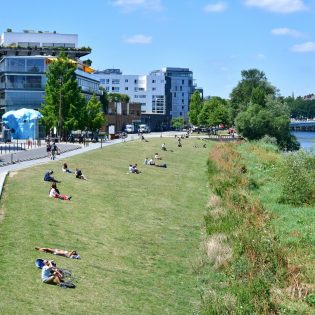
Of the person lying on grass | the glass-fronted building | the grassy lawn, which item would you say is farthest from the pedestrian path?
the glass-fronted building

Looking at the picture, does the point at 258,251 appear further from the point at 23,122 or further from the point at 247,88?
the point at 247,88

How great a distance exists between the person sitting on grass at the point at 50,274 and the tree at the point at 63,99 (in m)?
61.2

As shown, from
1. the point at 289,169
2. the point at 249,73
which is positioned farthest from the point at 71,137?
the point at 249,73

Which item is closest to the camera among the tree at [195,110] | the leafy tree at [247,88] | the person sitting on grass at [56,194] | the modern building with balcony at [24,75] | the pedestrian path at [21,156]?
the person sitting on grass at [56,194]

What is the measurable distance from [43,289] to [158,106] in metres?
166

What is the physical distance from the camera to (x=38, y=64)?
322 feet

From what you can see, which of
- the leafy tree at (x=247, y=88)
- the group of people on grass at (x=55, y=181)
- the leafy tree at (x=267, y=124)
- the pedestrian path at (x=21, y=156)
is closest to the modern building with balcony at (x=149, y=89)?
the leafy tree at (x=247, y=88)

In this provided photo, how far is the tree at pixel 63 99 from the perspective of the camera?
263 ft

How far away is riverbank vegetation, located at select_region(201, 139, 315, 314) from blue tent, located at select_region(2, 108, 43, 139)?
45.4m

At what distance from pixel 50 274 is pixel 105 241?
7.22 m

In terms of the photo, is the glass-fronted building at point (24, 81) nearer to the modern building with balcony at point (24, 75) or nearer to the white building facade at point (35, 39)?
the modern building with balcony at point (24, 75)

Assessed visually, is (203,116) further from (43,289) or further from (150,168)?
(43,289)

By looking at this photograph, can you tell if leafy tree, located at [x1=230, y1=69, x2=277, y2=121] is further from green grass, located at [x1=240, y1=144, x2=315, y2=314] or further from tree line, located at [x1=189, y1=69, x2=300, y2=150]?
green grass, located at [x1=240, y1=144, x2=315, y2=314]

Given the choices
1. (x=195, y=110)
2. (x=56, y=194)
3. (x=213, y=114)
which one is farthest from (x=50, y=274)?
(x=195, y=110)
